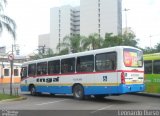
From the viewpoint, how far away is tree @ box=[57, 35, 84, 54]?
2162 inches

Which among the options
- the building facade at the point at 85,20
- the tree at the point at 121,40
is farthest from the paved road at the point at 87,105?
the building facade at the point at 85,20

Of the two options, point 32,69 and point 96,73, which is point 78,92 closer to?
point 96,73

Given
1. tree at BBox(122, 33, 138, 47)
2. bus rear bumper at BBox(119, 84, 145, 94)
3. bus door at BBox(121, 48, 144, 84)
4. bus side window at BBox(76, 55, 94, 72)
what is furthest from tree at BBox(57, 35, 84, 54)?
bus rear bumper at BBox(119, 84, 145, 94)

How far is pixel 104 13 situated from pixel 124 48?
118 meters

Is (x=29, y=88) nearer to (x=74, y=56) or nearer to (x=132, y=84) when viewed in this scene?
(x=74, y=56)

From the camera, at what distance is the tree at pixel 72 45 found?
54.9 m

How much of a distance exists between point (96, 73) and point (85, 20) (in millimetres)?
117753

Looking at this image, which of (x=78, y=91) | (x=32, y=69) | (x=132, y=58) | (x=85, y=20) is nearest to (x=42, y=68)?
(x=32, y=69)

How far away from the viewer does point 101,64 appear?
1955cm

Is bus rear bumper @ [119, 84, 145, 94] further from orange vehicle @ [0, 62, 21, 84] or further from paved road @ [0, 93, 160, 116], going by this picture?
orange vehicle @ [0, 62, 21, 84]

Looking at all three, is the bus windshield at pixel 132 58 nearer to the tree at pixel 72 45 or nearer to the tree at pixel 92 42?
the tree at pixel 92 42

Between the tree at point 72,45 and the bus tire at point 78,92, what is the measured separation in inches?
1269

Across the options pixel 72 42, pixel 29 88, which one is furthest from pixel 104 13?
pixel 29 88

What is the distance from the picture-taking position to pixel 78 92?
70.4 feet
